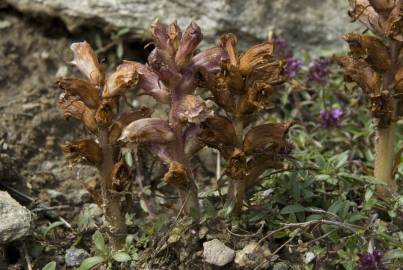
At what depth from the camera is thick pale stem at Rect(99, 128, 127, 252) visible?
4141 mm

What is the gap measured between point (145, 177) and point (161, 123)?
110cm

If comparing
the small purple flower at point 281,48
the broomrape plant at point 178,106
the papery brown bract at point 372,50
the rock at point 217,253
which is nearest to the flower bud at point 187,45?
the broomrape plant at point 178,106

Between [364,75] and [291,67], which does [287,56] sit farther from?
[364,75]

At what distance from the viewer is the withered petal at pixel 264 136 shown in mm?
4148

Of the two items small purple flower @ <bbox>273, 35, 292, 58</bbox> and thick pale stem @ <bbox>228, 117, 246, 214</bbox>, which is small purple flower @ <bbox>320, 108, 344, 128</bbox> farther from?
thick pale stem @ <bbox>228, 117, 246, 214</bbox>

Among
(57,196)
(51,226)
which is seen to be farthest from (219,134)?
(57,196)

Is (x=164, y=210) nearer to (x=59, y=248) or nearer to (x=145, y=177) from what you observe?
(x=145, y=177)

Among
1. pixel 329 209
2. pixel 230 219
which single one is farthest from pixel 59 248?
pixel 329 209

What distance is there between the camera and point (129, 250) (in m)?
4.31

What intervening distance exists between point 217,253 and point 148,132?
79 centimetres

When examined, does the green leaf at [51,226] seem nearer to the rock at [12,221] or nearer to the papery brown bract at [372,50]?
the rock at [12,221]

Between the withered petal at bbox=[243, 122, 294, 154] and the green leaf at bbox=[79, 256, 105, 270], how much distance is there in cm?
103

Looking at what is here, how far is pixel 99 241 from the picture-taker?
14.0 ft

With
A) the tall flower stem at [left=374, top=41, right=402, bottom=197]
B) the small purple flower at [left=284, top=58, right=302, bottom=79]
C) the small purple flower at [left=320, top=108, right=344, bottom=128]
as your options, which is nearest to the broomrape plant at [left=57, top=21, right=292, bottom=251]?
the tall flower stem at [left=374, top=41, right=402, bottom=197]
